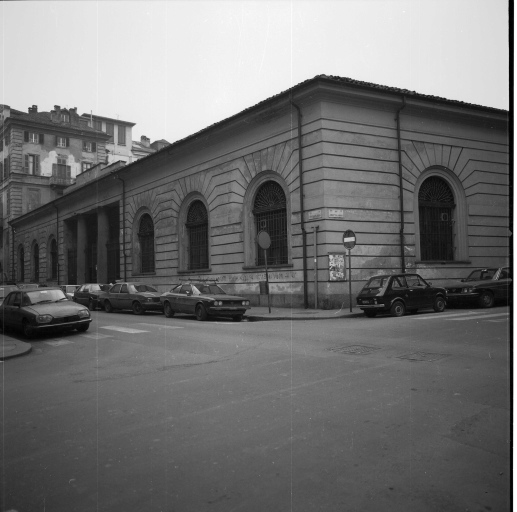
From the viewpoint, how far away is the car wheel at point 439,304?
641 inches

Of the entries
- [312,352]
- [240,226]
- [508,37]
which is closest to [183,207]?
[240,226]

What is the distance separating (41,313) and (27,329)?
0.66 metres

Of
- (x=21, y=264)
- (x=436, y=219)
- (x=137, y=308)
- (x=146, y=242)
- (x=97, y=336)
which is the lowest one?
(x=137, y=308)

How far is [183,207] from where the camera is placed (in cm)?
2719

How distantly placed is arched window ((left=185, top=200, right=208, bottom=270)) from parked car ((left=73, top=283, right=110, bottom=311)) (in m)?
5.02

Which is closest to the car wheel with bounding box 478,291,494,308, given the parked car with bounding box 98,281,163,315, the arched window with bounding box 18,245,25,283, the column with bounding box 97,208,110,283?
the parked car with bounding box 98,281,163,315

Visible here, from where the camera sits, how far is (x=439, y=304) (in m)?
16.4

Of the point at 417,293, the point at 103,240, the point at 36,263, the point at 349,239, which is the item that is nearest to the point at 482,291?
the point at 417,293

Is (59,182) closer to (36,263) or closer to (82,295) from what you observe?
(36,263)

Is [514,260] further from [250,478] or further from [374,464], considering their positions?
[250,478]

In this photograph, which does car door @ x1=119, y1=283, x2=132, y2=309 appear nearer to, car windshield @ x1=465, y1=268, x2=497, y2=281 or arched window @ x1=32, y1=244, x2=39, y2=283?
car windshield @ x1=465, y1=268, x2=497, y2=281

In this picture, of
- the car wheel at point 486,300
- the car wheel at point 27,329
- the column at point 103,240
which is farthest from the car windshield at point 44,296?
the column at point 103,240

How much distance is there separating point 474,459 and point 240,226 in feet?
63.4

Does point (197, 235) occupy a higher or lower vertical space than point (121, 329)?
higher
